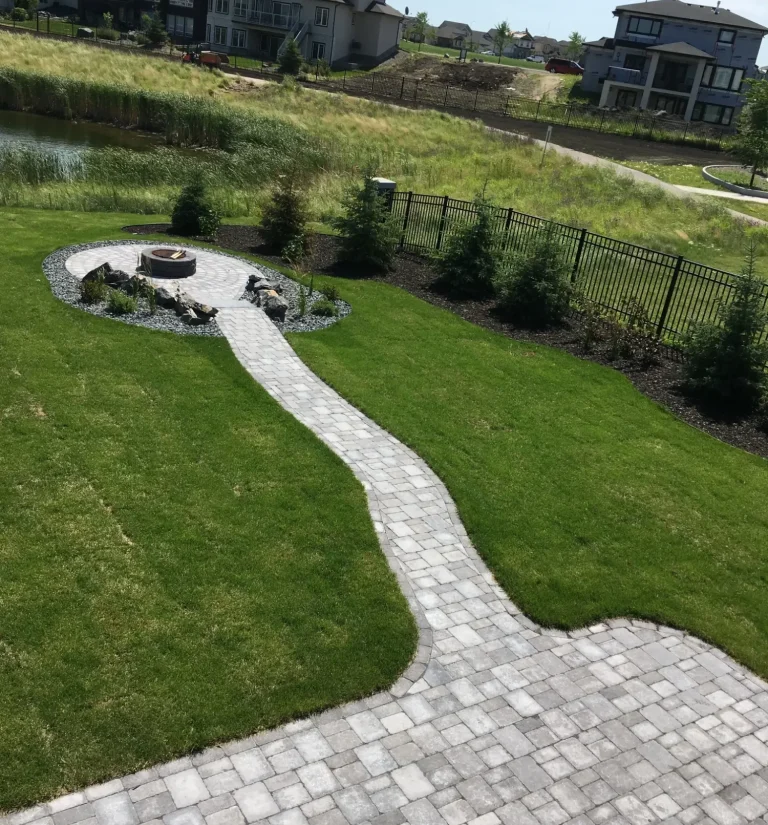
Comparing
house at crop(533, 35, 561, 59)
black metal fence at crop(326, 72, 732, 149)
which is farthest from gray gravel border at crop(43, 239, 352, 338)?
house at crop(533, 35, 561, 59)

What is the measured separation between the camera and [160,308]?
1263 cm

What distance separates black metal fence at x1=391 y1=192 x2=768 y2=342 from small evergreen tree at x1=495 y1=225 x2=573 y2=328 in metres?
0.51

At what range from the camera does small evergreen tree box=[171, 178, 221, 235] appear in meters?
17.4

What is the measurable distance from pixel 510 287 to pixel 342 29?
6443 centimetres

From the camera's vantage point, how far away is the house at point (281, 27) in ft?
218

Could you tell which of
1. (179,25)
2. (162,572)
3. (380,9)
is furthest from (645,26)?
(162,572)

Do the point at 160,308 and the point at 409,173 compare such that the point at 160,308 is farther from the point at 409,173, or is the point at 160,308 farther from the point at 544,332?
the point at 409,173

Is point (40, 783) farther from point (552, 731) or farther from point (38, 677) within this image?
point (552, 731)

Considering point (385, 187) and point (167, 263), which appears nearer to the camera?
point (167, 263)

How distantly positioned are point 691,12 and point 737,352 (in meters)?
70.1

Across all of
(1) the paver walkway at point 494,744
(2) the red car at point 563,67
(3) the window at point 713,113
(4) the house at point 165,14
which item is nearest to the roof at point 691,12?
(3) the window at point 713,113

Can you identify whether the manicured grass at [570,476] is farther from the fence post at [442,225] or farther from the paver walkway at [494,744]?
the fence post at [442,225]

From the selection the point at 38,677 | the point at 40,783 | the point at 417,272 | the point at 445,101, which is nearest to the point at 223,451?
the point at 38,677

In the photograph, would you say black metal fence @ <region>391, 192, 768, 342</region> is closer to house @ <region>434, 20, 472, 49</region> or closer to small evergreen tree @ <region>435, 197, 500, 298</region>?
small evergreen tree @ <region>435, 197, 500, 298</region>
